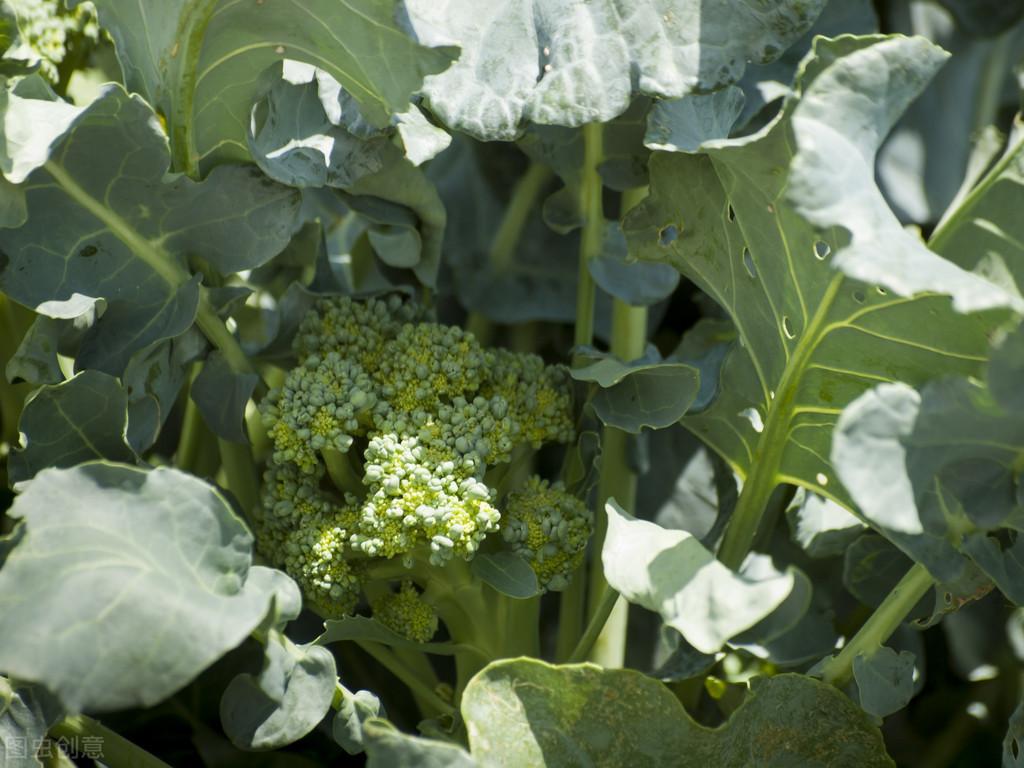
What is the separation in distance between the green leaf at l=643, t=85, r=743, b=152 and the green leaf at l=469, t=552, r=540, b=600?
245 millimetres

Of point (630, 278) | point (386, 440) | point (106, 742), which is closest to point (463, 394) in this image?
point (386, 440)

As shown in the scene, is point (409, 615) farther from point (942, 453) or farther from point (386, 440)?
point (942, 453)

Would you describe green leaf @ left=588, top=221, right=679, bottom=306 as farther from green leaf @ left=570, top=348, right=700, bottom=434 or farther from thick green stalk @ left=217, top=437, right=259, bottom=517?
thick green stalk @ left=217, top=437, right=259, bottom=517

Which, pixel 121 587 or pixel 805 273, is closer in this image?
pixel 121 587

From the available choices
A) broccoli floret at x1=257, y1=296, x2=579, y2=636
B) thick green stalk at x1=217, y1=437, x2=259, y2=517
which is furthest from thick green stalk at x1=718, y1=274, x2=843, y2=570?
thick green stalk at x1=217, y1=437, x2=259, y2=517

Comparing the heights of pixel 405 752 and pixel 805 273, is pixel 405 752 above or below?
below

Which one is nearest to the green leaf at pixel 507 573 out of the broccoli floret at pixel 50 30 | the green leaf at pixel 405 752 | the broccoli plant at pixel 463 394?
the broccoli plant at pixel 463 394

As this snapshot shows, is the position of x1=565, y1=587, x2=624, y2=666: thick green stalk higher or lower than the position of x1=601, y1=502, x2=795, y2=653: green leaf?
lower

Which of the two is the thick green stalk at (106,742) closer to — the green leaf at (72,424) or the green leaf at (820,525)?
the green leaf at (72,424)

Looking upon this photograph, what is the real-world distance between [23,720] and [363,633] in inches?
7.1

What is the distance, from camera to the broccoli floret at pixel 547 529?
604 millimetres

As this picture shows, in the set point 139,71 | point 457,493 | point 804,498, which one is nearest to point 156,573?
point 457,493

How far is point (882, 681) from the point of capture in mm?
546

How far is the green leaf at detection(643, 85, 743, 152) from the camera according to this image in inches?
23.0
